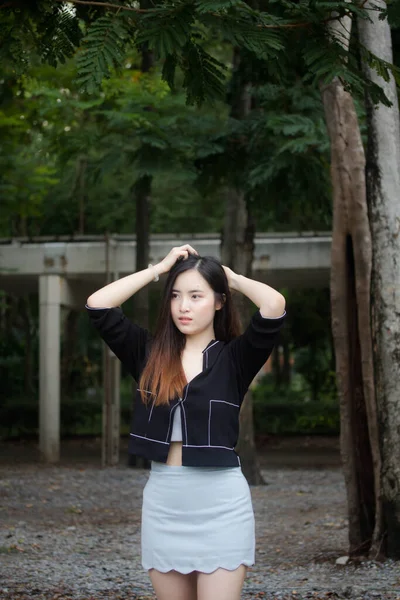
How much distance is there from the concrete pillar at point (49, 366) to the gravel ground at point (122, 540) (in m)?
2.03

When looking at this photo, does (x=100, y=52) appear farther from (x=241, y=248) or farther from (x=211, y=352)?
(x=241, y=248)

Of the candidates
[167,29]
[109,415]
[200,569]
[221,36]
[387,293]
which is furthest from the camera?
[109,415]

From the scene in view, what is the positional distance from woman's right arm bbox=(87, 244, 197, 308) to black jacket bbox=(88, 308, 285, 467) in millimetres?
31

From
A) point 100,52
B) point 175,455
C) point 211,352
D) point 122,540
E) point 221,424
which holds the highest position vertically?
point 100,52

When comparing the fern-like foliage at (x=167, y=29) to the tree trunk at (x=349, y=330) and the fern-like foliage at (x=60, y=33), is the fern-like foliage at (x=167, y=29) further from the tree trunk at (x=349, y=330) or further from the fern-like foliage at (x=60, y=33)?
the tree trunk at (x=349, y=330)

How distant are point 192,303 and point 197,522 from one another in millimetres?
801

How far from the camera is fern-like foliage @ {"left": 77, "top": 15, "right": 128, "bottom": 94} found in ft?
13.2

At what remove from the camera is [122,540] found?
9.76m

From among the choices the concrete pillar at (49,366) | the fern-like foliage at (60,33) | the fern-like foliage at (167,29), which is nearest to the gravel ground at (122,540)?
the concrete pillar at (49,366)

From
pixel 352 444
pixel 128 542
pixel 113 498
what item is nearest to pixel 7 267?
pixel 113 498

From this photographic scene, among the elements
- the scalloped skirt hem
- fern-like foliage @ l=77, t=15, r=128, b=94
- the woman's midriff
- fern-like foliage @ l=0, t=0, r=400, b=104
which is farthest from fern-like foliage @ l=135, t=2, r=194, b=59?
the scalloped skirt hem

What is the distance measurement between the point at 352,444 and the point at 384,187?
1.97 metres

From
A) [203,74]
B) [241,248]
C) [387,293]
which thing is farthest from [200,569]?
[241,248]

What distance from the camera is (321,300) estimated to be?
26.4 meters
